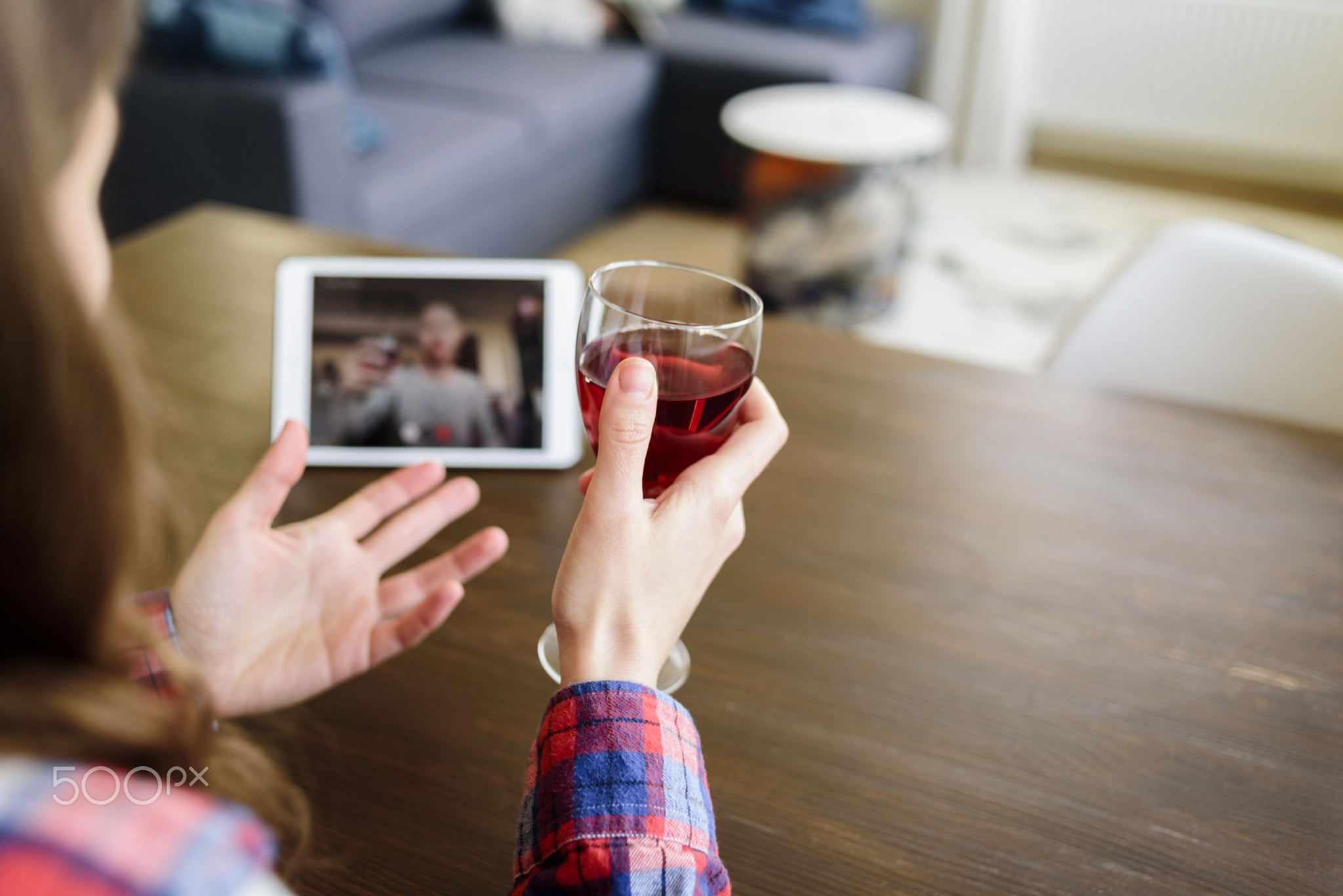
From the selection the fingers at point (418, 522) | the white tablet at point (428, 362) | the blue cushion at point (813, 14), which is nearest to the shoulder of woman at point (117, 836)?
the fingers at point (418, 522)

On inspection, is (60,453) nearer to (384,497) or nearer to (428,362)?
(384,497)

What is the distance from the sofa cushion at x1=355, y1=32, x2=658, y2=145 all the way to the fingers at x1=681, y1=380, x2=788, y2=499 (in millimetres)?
2452

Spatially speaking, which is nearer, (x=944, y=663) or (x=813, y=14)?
(x=944, y=663)

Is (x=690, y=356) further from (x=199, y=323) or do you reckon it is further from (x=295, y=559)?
(x=199, y=323)

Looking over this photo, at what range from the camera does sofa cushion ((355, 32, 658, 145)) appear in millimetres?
2955

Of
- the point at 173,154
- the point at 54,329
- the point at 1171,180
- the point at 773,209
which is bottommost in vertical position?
the point at 1171,180

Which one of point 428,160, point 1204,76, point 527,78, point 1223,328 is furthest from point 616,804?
point 1204,76

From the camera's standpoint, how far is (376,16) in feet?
10.8

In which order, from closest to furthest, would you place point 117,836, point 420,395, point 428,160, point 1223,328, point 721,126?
point 117,836 < point 420,395 < point 1223,328 < point 428,160 < point 721,126

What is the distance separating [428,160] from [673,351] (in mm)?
2146

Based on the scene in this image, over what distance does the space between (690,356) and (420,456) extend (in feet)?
1.07

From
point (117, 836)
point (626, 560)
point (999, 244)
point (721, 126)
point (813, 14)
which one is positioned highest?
point (117, 836)

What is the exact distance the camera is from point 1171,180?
4.14m

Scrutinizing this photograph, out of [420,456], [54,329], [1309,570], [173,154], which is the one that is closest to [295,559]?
[420,456]
